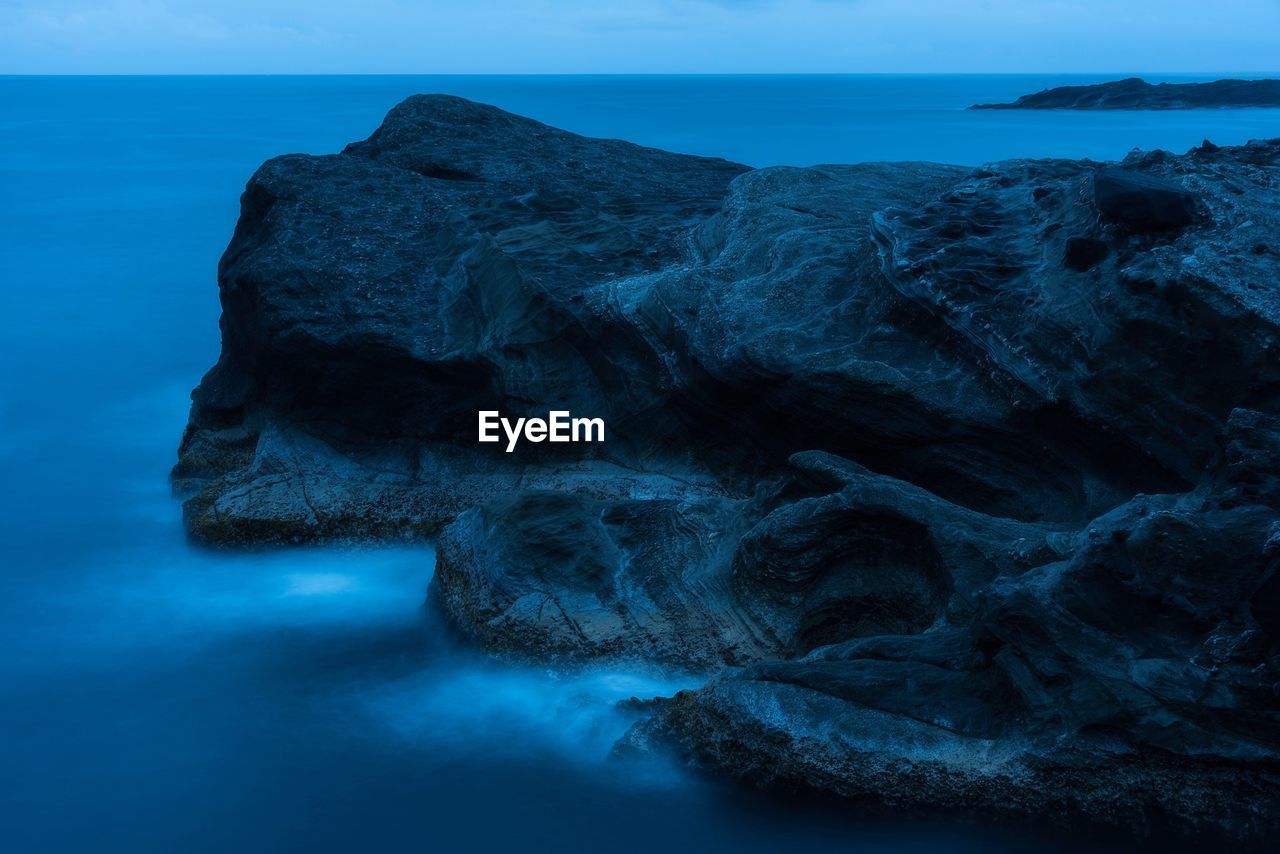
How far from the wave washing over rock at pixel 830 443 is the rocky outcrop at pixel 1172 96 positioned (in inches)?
2114

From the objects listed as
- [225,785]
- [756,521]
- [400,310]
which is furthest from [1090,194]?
[225,785]

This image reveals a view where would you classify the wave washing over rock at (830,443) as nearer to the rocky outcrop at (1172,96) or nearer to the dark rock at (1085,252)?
the dark rock at (1085,252)

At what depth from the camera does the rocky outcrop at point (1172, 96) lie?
6344cm

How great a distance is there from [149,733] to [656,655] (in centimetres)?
431

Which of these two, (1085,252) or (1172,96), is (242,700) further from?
(1172,96)

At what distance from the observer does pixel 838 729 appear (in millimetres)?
9078

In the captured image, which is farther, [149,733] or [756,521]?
[756,521]

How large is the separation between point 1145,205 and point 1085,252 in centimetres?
64

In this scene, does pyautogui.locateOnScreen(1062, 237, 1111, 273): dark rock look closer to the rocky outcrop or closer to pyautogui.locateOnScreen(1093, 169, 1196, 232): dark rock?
pyautogui.locateOnScreen(1093, 169, 1196, 232): dark rock

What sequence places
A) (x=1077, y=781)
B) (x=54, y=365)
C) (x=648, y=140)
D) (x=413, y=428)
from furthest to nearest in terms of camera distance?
(x=648, y=140), (x=54, y=365), (x=413, y=428), (x=1077, y=781)

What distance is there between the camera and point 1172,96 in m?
64.9

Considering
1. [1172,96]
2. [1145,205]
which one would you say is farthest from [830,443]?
[1172,96]

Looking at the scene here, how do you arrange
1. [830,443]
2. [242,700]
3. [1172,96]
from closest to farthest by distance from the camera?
[242,700], [830,443], [1172,96]

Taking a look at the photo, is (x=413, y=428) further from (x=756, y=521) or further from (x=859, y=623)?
(x=859, y=623)
